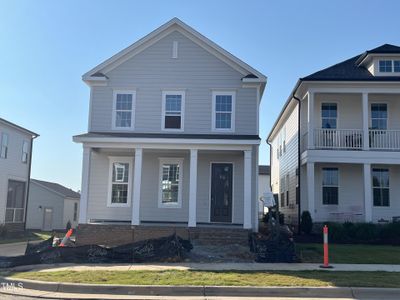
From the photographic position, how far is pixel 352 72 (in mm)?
21172

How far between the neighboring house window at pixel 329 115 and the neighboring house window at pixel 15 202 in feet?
64.7

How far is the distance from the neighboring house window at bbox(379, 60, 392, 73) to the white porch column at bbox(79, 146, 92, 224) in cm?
1396

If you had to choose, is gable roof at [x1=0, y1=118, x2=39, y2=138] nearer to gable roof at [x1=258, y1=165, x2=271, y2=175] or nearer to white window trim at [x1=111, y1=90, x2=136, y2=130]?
white window trim at [x1=111, y1=90, x2=136, y2=130]

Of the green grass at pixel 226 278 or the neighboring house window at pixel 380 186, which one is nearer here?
the green grass at pixel 226 278

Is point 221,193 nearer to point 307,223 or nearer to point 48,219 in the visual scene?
point 307,223

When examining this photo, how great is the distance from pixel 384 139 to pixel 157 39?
11358 mm

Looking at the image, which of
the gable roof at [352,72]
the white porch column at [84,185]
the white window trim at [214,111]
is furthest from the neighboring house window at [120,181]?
the gable roof at [352,72]

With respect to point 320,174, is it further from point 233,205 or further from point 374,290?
point 374,290

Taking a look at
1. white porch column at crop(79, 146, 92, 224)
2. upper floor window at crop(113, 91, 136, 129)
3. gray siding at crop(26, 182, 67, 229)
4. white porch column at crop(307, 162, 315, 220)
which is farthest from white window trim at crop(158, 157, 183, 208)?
gray siding at crop(26, 182, 67, 229)

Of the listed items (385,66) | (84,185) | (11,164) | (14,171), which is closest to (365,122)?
(385,66)

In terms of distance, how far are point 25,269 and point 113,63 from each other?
398 inches

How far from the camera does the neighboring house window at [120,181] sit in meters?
18.9

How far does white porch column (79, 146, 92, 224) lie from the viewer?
55.5 feet

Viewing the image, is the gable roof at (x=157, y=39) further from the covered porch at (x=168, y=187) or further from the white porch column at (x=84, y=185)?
the white porch column at (x=84, y=185)
